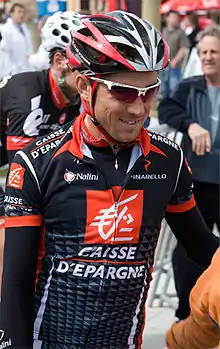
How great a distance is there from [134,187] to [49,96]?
1943 millimetres

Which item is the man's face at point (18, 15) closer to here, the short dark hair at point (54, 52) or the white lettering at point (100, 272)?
the short dark hair at point (54, 52)

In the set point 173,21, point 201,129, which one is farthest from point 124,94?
point 173,21

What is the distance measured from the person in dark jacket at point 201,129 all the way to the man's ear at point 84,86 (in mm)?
2207

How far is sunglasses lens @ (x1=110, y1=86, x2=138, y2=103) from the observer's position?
2.01 meters

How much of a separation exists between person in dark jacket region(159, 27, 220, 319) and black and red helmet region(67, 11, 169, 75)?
7.23ft

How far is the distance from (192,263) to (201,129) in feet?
2.76

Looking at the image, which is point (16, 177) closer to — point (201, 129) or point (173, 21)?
point (201, 129)

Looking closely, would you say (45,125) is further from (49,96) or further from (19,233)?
(19,233)

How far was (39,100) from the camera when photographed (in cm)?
397

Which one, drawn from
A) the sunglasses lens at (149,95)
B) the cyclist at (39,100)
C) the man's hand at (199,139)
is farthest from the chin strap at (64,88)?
the sunglasses lens at (149,95)

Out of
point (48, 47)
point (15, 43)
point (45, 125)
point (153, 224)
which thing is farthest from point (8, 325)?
point (15, 43)

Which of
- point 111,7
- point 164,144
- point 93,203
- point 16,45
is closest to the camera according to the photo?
point 93,203

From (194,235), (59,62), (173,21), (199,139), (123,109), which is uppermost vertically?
(123,109)

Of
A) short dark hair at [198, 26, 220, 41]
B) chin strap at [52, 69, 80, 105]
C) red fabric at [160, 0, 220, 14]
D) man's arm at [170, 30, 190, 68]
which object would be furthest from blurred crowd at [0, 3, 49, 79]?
red fabric at [160, 0, 220, 14]
